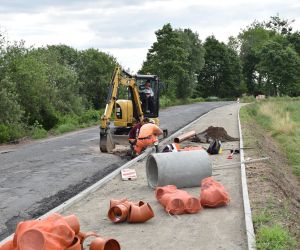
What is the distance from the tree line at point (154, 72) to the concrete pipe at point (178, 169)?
13.9 metres

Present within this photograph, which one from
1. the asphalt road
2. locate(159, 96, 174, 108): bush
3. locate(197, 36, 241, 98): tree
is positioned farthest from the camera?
locate(197, 36, 241, 98): tree

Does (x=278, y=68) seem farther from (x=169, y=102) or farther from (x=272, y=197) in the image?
(x=272, y=197)

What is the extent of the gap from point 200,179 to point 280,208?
95.1 inches

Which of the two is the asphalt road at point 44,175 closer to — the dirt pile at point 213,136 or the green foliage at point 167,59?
the dirt pile at point 213,136

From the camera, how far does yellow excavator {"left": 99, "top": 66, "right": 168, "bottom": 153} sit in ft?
55.2

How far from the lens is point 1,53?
2658 cm

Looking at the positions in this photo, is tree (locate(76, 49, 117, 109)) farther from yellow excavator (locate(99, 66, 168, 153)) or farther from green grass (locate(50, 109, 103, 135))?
yellow excavator (locate(99, 66, 168, 153))

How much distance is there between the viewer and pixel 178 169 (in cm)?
1065

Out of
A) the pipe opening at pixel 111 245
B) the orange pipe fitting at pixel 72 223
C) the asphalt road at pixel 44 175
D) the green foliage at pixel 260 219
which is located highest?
the orange pipe fitting at pixel 72 223

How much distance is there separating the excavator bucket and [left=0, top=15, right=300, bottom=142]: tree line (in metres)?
8.17

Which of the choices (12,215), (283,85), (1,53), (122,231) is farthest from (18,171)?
(283,85)

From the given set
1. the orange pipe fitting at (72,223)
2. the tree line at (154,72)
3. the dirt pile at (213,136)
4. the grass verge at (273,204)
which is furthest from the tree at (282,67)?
the orange pipe fitting at (72,223)

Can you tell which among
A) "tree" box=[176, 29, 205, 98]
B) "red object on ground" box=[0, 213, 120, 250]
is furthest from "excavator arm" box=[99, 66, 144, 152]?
"tree" box=[176, 29, 205, 98]

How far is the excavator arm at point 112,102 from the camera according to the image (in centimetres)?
1639
